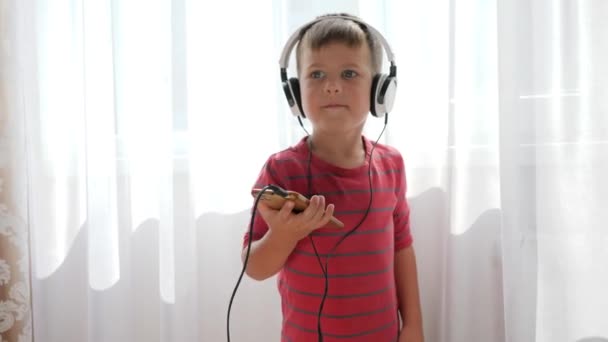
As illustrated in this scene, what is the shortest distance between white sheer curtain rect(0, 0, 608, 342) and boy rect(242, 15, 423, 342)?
0.24 meters

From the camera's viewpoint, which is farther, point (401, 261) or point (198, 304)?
point (198, 304)

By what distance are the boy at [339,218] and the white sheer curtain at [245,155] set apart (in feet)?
0.78

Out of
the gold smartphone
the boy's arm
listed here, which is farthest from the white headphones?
the boy's arm

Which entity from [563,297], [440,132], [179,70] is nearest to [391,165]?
[440,132]

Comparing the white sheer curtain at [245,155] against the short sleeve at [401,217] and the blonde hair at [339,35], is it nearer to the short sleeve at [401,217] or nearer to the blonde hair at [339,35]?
the short sleeve at [401,217]

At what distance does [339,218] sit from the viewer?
782 mm

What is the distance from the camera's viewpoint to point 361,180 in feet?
2.65

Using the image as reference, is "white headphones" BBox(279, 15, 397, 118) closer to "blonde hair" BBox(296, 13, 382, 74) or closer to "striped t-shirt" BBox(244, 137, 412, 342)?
"blonde hair" BBox(296, 13, 382, 74)

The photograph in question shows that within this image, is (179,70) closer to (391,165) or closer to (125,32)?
(125,32)

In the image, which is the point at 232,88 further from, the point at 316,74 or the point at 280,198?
the point at 280,198

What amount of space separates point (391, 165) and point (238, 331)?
59 centimetres

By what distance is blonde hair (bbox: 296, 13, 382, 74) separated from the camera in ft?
2.51

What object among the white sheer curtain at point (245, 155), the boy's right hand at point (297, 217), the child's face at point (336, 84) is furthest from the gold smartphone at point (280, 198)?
the white sheer curtain at point (245, 155)

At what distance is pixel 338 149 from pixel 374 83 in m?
0.15
